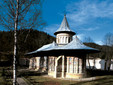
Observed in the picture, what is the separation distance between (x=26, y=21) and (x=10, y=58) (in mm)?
2767

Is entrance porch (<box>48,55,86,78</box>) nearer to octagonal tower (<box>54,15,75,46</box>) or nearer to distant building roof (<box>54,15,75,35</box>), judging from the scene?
octagonal tower (<box>54,15,75,46</box>)

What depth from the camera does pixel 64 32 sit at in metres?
23.7

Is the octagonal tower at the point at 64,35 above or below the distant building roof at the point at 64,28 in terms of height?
below

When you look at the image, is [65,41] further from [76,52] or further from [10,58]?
[10,58]

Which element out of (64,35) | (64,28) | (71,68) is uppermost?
(64,28)

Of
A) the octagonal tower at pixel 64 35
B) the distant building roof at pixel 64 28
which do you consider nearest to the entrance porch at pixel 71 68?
the octagonal tower at pixel 64 35

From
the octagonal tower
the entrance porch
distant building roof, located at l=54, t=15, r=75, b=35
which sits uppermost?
distant building roof, located at l=54, t=15, r=75, b=35

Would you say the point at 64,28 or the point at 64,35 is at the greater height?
the point at 64,28

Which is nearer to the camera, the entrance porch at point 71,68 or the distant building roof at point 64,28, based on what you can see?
the entrance porch at point 71,68

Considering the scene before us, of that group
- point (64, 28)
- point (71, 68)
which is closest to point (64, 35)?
point (64, 28)

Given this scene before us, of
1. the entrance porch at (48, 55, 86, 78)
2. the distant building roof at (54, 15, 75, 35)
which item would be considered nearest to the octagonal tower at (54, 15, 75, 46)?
the distant building roof at (54, 15, 75, 35)

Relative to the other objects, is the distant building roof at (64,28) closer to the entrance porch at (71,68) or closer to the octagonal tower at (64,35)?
the octagonal tower at (64,35)

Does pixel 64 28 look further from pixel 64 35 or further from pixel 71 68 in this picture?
pixel 71 68

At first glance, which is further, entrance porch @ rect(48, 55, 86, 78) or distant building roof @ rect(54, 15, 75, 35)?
distant building roof @ rect(54, 15, 75, 35)
